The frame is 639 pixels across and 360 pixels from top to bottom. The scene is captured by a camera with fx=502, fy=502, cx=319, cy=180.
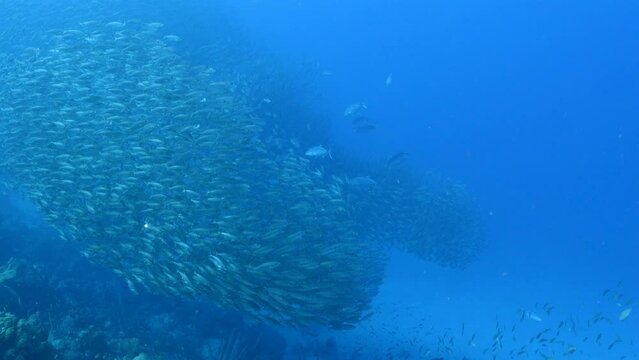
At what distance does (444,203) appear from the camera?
67.4ft

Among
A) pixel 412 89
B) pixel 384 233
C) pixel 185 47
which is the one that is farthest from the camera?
pixel 412 89

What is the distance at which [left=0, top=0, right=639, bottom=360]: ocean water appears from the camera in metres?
8.88

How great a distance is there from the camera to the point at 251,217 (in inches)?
355

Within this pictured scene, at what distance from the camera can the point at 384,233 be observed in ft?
62.8

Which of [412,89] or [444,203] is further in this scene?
[412,89]

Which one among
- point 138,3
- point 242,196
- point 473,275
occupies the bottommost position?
point 242,196

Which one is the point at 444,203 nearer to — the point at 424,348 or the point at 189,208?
the point at 424,348

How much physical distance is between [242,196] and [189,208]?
1430 millimetres

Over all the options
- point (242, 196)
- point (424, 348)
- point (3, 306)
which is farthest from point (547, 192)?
point (3, 306)

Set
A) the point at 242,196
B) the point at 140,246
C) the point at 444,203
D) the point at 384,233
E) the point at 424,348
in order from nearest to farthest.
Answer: the point at 140,246 < the point at 242,196 < the point at 424,348 < the point at 384,233 < the point at 444,203

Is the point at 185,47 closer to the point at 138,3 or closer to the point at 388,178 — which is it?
the point at 138,3

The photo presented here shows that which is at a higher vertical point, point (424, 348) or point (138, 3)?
point (138, 3)

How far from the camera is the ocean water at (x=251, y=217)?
29.1 ft

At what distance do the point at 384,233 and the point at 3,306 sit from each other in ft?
42.5
